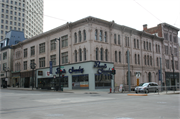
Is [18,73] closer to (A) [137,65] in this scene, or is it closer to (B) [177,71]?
(A) [137,65]

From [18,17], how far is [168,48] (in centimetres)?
8214

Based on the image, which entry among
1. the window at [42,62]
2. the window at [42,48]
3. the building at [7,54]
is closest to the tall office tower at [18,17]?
the building at [7,54]

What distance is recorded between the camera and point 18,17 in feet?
335

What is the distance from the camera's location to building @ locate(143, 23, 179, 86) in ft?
171

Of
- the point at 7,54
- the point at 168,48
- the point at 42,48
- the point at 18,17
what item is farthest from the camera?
the point at 18,17

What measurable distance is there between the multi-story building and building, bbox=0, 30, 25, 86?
11.9m

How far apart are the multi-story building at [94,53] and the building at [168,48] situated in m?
2.47

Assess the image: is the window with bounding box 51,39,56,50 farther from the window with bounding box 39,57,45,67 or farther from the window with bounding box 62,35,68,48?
the window with bounding box 39,57,45,67

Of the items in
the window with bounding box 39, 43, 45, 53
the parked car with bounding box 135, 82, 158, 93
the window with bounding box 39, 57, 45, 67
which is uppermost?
the window with bounding box 39, 43, 45, 53

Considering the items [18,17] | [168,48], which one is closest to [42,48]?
[168,48]

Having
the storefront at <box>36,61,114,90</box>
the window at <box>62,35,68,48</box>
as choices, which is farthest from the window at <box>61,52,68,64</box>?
the window at <box>62,35,68,48</box>

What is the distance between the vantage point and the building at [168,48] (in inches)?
2048

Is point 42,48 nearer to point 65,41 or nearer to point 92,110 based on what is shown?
point 65,41

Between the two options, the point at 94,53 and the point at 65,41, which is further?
the point at 65,41
